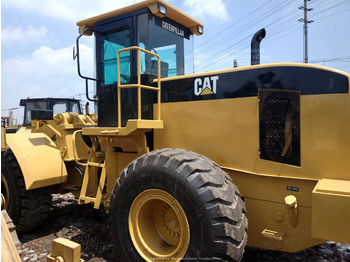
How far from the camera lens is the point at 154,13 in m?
3.59

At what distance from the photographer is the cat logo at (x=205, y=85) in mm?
3145

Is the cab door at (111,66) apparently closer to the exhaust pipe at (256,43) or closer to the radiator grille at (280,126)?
the exhaust pipe at (256,43)

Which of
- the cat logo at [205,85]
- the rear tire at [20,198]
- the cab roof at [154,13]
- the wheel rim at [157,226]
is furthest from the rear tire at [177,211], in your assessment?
the cab roof at [154,13]

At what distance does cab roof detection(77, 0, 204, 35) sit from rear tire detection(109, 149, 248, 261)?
1937 mm

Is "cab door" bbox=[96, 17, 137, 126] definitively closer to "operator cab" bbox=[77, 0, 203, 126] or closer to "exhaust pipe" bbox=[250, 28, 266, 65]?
"operator cab" bbox=[77, 0, 203, 126]

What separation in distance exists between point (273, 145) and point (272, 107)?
372 mm

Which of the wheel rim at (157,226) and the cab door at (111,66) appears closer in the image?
the wheel rim at (157,226)

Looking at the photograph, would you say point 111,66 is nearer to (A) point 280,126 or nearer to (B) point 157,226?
(B) point 157,226

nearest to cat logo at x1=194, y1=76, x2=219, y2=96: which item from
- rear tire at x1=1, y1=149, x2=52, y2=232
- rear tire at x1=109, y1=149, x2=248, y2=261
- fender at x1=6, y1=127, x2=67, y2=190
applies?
rear tire at x1=109, y1=149, x2=248, y2=261

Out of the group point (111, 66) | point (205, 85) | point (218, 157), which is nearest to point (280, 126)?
point (218, 157)

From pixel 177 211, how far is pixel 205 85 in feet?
4.66

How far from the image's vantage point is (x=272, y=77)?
2.78 meters

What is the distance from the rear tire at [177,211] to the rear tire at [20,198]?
1.81 meters

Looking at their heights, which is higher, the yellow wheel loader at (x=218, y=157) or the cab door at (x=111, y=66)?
the cab door at (x=111, y=66)
